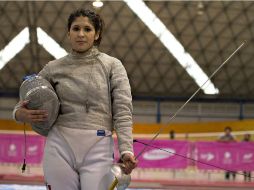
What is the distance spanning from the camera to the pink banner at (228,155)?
11266 mm

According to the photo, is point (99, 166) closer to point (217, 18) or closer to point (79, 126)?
point (79, 126)

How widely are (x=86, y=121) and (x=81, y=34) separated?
1.66 feet

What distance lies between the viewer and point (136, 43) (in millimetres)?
23422

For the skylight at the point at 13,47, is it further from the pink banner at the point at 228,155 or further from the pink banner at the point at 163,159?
the pink banner at the point at 228,155

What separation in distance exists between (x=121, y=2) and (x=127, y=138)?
2005 centimetres

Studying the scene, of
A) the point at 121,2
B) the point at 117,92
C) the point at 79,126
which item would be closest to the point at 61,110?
the point at 79,126

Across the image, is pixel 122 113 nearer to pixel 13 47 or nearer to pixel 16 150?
pixel 16 150

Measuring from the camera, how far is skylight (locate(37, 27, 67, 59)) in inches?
899

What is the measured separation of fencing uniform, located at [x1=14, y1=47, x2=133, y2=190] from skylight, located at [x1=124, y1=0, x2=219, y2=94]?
18590 mm

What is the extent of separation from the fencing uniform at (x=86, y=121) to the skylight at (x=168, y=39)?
18.6 metres

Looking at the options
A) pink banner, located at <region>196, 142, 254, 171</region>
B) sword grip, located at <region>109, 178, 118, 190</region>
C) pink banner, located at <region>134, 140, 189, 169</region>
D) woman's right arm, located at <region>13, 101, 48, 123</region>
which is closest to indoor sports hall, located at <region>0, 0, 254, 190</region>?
pink banner, located at <region>196, 142, 254, 171</region>

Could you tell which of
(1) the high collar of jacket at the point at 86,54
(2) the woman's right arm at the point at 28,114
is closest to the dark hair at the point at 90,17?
(1) the high collar of jacket at the point at 86,54

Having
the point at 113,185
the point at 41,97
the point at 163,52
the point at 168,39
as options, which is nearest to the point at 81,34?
the point at 41,97

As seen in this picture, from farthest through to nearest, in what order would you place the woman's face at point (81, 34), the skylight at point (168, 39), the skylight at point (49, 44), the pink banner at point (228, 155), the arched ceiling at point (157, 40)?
the skylight at point (49, 44) → the arched ceiling at point (157, 40) → the skylight at point (168, 39) → the pink banner at point (228, 155) → the woman's face at point (81, 34)
